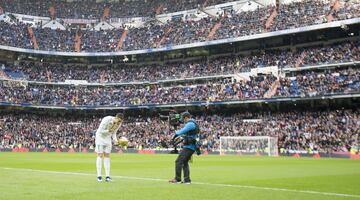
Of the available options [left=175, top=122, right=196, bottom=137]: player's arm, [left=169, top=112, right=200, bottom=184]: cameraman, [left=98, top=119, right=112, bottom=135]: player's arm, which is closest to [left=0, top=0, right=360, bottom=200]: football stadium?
[left=98, top=119, right=112, bottom=135]: player's arm

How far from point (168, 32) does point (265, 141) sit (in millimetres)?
37555

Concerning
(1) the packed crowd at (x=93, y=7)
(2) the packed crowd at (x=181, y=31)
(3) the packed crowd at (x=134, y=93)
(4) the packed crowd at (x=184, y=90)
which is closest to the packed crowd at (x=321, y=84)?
(4) the packed crowd at (x=184, y=90)

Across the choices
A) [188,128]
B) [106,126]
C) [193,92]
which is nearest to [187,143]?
[188,128]

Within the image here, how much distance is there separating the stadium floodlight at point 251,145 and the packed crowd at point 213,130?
1.40 meters

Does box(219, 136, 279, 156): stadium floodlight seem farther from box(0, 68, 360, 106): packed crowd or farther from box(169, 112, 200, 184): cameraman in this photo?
box(169, 112, 200, 184): cameraman

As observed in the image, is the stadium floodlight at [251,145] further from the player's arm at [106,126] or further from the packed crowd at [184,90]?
the player's arm at [106,126]

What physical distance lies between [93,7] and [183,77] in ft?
112

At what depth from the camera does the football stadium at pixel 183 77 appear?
180 ft

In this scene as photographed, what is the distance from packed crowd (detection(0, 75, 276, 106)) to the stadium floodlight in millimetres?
10485

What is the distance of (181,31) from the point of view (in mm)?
81812

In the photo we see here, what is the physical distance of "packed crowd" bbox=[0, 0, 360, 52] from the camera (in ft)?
217

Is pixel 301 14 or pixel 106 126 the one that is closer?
pixel 106 126

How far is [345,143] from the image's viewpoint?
4859cm

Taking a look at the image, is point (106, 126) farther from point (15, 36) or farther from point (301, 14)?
point (15, 36)
